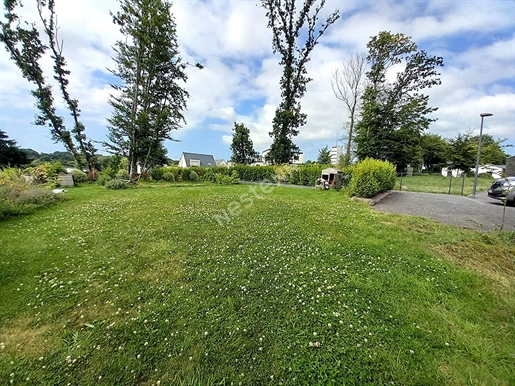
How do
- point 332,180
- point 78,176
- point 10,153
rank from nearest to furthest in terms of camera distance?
point 332,180, point 78,176, point 10,153

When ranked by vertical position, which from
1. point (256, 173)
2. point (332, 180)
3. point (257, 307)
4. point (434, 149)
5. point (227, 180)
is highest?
point (434, 149)

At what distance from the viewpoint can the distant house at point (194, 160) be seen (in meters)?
38.3

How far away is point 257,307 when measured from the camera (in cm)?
230

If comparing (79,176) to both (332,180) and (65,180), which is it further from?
(332,180)

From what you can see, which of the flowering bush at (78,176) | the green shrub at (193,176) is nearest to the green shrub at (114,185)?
the flowering bush at (78,176)

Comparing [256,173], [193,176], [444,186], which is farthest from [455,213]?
[193,176]

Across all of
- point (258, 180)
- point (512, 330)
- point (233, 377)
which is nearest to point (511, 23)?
point (512, 330)

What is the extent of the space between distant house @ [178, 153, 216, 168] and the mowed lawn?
35.8m

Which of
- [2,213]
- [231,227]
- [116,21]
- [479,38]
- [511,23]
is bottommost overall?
[231,227]

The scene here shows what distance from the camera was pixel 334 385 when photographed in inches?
60.6

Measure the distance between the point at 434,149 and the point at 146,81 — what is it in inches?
1370

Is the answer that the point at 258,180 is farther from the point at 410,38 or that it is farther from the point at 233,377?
the point at 410,38

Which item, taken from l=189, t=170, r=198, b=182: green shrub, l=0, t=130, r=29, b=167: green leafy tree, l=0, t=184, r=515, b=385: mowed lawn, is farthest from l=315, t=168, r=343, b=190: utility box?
l=0, t=130, r=29, b=167: green leafy tree

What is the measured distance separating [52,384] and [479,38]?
488 inches
